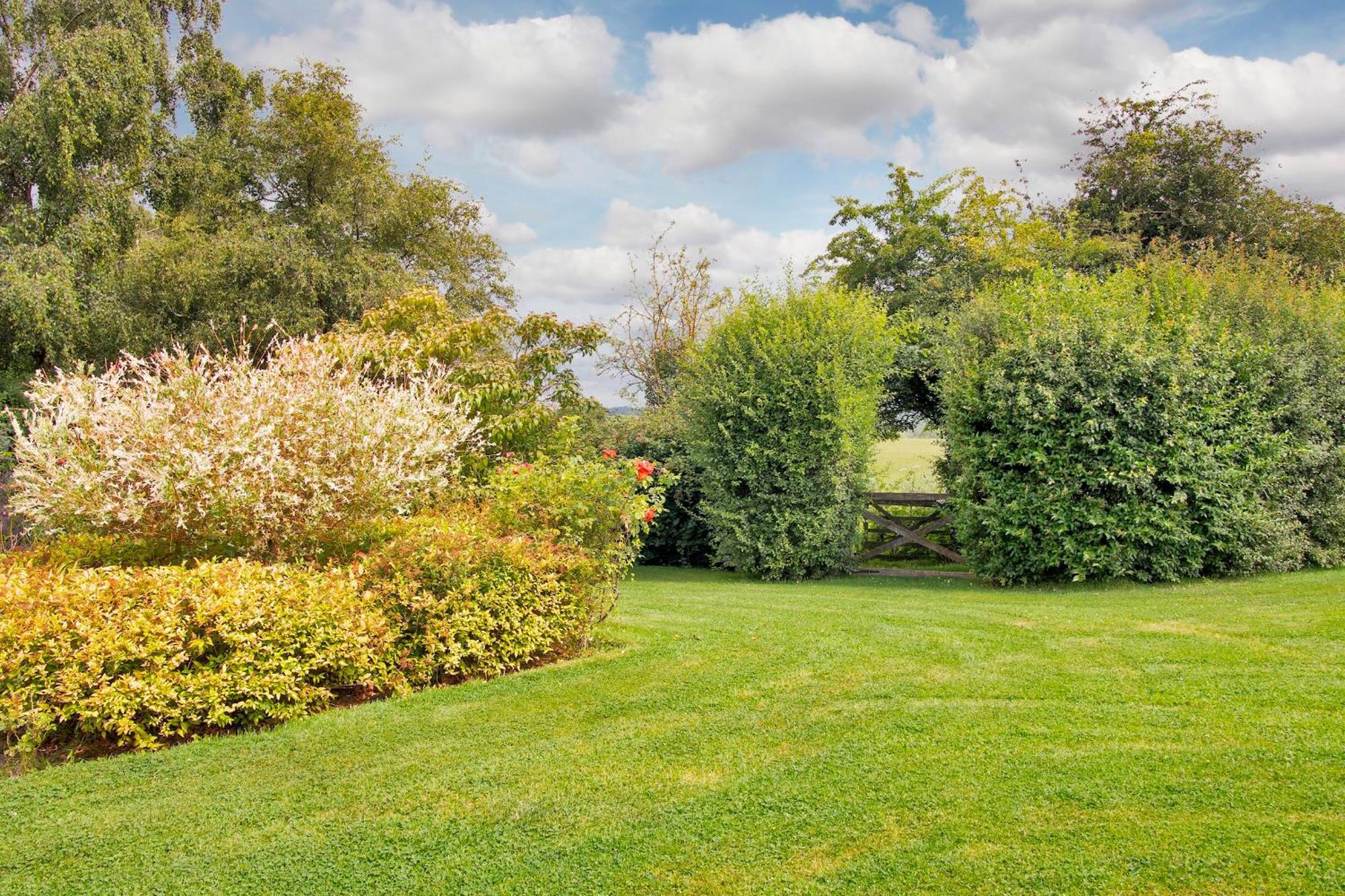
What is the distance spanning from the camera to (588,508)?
7.26 metres

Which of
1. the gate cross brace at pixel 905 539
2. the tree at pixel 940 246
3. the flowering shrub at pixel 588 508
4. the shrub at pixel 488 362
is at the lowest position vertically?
the gate cross brace at pixel 905 539

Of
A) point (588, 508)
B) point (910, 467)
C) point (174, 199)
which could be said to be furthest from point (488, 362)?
point (174, 199)

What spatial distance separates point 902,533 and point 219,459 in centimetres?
1147

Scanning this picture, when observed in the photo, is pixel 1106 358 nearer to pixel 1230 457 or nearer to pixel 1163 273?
pixel 1230 457

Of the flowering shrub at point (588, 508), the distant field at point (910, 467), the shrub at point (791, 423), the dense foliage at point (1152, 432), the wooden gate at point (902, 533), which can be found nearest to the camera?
the flowering shrub at point (588, 508)

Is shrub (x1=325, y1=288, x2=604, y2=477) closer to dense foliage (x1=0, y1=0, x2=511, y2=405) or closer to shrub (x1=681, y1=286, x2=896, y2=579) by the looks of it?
shrub (x1=681, y1=286, x2=896, y2=579)

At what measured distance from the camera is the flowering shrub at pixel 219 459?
633cm

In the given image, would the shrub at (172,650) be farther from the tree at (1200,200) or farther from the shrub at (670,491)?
the tree at (1200,200)

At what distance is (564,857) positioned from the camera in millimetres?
3697

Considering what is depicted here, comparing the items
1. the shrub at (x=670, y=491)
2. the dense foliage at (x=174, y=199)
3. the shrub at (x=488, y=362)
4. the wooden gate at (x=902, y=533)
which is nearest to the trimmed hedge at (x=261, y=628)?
the shrub at (x=488, y=362)

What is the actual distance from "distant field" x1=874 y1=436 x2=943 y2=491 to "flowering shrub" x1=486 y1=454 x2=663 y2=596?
726 cm

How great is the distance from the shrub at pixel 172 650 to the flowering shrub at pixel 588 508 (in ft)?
5.91

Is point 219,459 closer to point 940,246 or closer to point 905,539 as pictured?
point 905,539

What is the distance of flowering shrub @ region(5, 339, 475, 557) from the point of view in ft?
20.8
